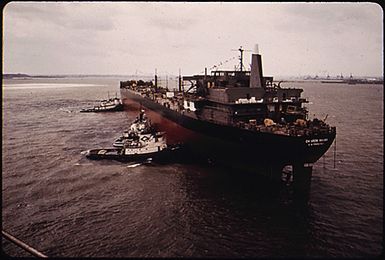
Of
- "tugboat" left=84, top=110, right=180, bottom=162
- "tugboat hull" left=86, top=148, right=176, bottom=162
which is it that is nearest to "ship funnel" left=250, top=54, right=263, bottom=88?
"tugboat" left=84, top=110, right=180, bottom=162

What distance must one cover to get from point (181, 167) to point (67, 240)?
14794 mm

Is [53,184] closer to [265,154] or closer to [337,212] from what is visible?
[265,154]

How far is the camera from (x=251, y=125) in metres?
25.8

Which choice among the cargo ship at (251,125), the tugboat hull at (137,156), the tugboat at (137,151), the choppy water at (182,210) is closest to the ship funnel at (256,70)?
the cargo ship at (251,125)

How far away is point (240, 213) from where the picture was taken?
20766 millimetres

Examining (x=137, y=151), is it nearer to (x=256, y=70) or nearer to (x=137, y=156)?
(x=137, y=156)

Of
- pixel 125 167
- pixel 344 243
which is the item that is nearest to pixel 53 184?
pixel 125 167

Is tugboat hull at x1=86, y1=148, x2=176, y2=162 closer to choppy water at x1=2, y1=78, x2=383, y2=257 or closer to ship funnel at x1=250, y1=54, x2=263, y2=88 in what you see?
choppy water at x1=2, y1=78, x2=383, y2=257

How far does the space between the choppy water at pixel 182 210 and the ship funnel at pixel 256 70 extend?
382 inches

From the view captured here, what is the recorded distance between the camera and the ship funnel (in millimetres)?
30511

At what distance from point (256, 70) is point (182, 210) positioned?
16.8m

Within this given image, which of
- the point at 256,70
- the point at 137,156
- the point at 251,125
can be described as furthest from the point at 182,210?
the point at 256,70

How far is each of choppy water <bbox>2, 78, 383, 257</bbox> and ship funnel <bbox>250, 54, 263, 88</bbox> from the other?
382 inches

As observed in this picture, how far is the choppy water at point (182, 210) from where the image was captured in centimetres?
1723
